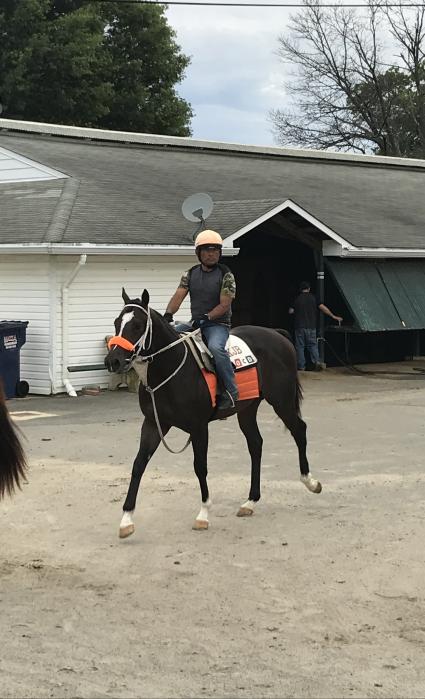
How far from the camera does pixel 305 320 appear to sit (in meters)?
20.0

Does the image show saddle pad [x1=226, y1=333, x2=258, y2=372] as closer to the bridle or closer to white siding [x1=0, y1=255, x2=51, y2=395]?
the bridle

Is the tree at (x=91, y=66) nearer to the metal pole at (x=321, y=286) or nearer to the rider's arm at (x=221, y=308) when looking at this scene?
the metal pole at (x=321, y=286)

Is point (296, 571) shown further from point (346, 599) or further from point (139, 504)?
point (139, 504)

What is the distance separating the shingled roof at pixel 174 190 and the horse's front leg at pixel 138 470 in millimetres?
8516

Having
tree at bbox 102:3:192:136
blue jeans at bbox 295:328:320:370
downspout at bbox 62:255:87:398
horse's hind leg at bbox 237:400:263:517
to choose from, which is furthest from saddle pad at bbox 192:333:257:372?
tree at bbox 102:3:192:136

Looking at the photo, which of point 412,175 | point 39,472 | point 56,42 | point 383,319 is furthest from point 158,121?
point 39,472

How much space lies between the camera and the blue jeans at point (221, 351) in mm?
8375

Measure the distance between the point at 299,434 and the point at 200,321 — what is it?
1.65m

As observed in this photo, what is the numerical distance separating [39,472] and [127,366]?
332 cm

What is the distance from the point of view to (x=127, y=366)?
7.57 m

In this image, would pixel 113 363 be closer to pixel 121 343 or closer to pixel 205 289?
pixel 121 343

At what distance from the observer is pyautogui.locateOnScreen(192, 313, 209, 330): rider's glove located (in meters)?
8.35

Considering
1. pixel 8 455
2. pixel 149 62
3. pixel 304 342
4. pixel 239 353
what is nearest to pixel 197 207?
pixel 304 342

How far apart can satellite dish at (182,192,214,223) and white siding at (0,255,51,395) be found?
2.71 m
